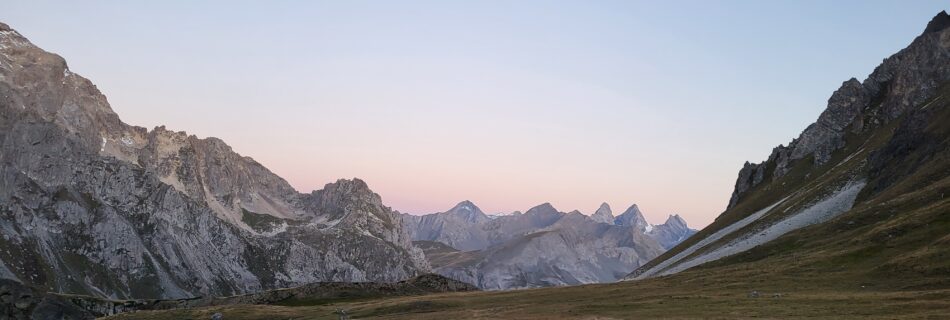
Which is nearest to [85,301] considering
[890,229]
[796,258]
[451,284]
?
[451,284]

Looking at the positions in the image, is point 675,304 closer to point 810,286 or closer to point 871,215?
point 810,286

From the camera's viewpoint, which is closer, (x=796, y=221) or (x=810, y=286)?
(x=810, y=286)

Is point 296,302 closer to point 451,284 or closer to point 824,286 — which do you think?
point 451,284

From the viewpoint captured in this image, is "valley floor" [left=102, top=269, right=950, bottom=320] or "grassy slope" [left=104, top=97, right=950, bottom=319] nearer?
"valley floor" [left=102, top=269, right=950, bottom=320]

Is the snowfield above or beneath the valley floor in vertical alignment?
above

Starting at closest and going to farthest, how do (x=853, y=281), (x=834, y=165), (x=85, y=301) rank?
1. (x=853, y=281)
2. (x=85, y=301)
3. (x=834, y=165)

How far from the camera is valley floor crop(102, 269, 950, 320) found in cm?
5641

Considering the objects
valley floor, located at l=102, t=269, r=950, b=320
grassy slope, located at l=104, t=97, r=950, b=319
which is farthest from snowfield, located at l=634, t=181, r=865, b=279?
valley floor, located at l=102, t=269, r=950, b=320

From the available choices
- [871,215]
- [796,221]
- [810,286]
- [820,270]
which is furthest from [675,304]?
[796,221]

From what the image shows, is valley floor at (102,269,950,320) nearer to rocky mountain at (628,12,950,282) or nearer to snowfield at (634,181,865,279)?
rocky mountain at (628,12,950,282)

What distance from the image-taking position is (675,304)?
230 feet

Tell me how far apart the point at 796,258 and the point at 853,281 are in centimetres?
2069

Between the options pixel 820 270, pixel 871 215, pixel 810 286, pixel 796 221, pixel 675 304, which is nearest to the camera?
pixel 675 304

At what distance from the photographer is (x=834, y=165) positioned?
191 meters
